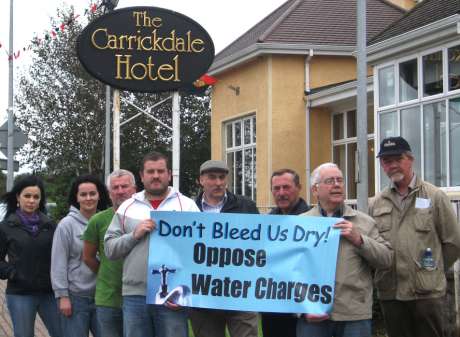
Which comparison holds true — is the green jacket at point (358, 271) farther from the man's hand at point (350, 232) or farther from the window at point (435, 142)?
the window at point (435, 142)

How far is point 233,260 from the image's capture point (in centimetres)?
586

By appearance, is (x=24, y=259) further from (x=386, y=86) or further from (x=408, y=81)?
(x=386, y=86)

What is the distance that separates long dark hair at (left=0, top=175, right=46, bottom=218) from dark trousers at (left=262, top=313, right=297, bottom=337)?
2417 millimetres

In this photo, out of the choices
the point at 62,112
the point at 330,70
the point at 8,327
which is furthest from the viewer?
the point at 62,112

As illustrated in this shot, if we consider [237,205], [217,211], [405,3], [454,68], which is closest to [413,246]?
[237,205]

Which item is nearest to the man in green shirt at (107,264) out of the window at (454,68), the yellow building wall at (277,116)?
the window at (454,68)

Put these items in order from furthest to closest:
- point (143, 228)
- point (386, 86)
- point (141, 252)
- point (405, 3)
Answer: point (405, 3) < point (386, 86) < point (141, 252) < point (143, 228)

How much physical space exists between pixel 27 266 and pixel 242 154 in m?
16.8

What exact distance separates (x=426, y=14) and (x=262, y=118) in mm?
6801

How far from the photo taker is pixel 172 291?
5793 mm

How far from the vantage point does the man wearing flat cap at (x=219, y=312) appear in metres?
6.18

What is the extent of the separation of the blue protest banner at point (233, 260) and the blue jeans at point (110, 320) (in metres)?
0.70

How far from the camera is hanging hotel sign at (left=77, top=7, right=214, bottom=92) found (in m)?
9.18

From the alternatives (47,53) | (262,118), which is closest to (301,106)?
(262,118)
